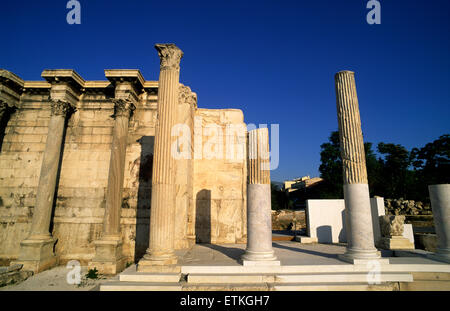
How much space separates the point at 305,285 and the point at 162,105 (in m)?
6.31

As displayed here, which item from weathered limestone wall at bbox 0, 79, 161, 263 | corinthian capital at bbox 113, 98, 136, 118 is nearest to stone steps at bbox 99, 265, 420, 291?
weathered limestone wall at bbox 0, 79, 161, 263

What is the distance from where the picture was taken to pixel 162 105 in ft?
22.6

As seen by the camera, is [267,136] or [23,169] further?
[23,169]

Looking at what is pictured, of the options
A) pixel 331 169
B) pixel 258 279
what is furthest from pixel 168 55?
pixel 331 169

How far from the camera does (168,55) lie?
7.16 meters

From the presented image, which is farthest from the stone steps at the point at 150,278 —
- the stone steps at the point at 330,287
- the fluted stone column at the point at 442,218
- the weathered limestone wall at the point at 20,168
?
the fluted stone column at the point at 442,218

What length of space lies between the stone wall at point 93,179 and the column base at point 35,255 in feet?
→ 2.36

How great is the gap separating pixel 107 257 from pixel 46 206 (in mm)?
3340

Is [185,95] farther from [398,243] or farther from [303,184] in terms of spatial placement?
[303,184]

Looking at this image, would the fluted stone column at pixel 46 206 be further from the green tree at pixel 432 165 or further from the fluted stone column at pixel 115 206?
the green tree at pixel 432 165

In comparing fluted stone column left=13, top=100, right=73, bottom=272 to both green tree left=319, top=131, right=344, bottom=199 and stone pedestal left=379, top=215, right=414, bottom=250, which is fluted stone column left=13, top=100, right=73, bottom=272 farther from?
green tree left=319, top=131, right=344, bottom=199

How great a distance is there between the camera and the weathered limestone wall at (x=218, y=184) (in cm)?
1019
